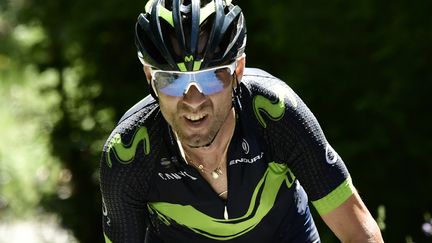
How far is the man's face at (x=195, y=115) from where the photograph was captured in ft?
10.8

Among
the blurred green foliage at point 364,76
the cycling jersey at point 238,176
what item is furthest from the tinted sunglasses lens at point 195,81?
the blurred green foliage at point 364,76

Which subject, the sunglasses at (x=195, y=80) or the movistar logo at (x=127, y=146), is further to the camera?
the movistar logo at (x=127, y=146)

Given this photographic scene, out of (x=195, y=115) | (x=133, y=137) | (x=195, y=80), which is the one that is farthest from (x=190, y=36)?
(x=133, y=137)

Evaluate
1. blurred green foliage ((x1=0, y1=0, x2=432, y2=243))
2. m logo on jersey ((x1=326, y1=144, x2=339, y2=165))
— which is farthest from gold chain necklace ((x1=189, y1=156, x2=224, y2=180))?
blurred green foliage ((x1=0, y1=0, x2=432, y2=243))

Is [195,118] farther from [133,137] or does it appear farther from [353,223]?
[353,223]

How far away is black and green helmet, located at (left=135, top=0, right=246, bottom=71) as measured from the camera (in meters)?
3.33

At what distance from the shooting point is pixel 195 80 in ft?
10.9

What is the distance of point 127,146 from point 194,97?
313 millimetres

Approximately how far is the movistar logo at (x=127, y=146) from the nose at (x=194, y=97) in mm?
252

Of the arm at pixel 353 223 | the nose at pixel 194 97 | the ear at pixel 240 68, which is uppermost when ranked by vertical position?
the ear at pixel 240 68

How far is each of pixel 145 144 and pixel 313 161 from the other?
0.59 m

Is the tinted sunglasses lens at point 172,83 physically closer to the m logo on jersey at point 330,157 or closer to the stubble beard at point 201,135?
the stubble beard at point 201,135

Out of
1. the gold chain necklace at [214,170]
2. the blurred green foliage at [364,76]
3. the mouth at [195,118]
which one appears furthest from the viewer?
the blurred green foliage at [364,76]

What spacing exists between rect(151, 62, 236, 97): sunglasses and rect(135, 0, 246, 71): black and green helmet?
0.02 m
